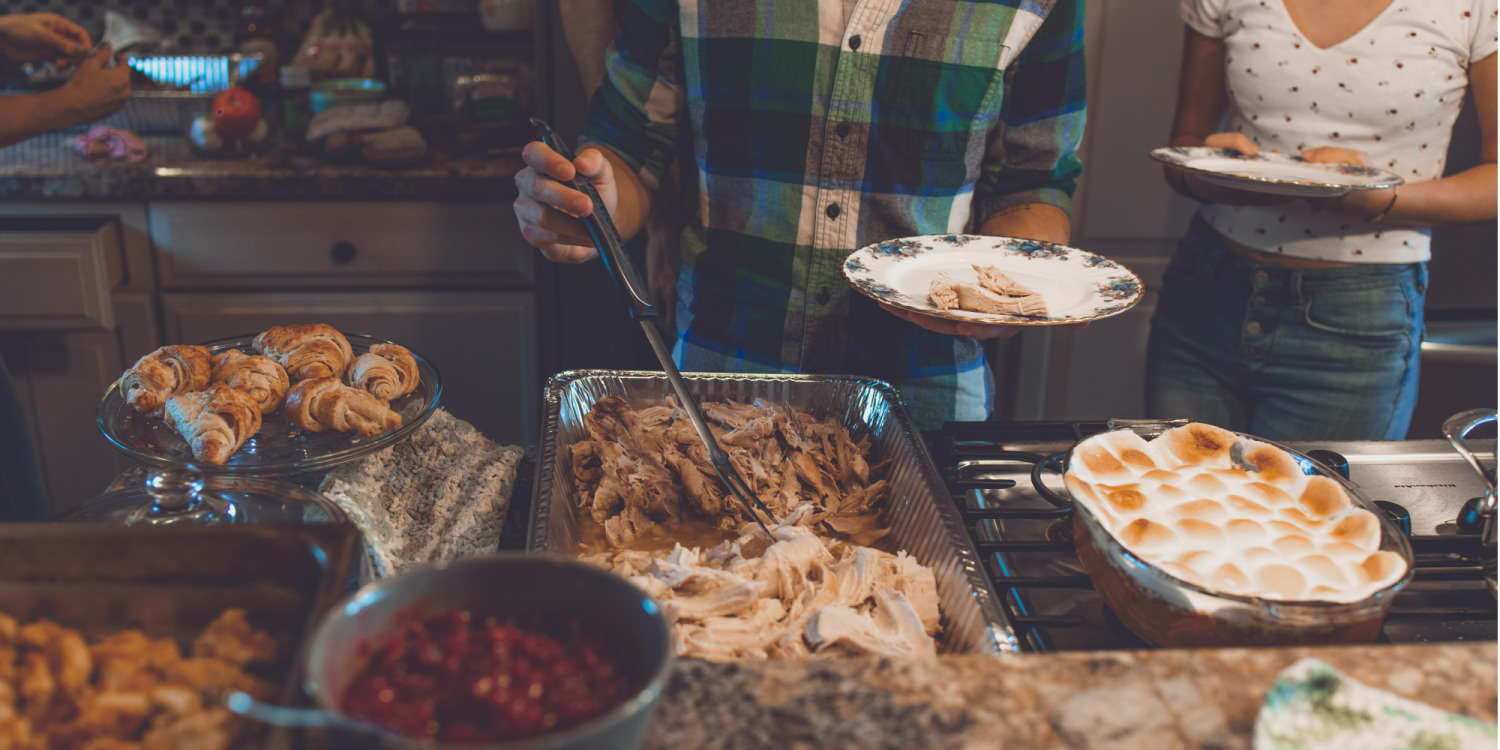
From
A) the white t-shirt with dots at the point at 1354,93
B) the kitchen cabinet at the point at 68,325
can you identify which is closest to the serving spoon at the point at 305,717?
the white t-shirt with dots at the point at 1354,93

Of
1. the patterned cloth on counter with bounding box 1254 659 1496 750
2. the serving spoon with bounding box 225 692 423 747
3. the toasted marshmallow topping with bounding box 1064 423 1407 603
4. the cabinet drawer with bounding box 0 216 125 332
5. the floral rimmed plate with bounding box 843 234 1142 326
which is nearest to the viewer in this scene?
the serving spoon with bounding box 225 692 423 747

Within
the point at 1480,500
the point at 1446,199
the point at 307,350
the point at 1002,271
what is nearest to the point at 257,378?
the point at 307,350

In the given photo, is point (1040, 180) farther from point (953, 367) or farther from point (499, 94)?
point (499, 94)

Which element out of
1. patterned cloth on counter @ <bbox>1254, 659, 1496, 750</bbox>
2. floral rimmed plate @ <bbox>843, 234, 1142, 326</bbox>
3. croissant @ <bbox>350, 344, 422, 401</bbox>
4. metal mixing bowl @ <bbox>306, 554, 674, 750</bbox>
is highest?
floral rimmed plate @ <bbox>843, 234, 1142, 326</bbox>

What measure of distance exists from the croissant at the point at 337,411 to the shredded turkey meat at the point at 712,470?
239mm

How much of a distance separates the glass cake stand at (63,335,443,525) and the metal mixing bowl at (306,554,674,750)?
0.97 ft

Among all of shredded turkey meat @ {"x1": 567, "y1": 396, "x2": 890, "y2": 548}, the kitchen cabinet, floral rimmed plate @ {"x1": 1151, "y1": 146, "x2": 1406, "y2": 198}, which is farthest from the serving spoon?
the kitchen cabinet

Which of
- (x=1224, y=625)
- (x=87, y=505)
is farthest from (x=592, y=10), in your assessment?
(x=1224, y=625)

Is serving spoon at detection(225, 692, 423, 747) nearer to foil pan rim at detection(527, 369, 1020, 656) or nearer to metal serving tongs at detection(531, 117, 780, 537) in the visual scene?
foil pan rim at detection(527, 369, 1020, 656)

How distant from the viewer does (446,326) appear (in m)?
2.53

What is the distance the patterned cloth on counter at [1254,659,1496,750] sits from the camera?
0.57 m

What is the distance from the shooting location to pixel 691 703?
60 centimetres

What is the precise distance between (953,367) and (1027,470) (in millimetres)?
412

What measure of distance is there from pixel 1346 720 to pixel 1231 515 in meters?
0.33
